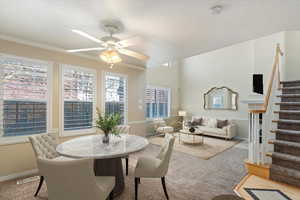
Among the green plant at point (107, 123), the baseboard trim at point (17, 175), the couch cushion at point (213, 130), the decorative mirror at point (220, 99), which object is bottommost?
the baseboard trim at point (17, 175)

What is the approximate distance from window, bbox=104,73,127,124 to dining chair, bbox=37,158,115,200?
297cm

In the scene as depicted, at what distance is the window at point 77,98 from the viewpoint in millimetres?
3625

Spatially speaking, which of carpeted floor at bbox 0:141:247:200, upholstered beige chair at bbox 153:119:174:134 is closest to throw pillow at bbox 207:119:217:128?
upholstered beige chair at bbox 153:119:174:134

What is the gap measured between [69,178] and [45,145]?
152cm

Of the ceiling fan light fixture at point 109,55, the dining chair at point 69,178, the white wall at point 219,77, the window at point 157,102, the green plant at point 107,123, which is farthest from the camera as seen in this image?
the window at point 157,102

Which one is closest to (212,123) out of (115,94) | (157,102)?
(157,102)

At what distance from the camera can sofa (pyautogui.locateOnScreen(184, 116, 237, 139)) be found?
19.5 ft

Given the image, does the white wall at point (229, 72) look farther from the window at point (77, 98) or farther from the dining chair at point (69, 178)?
the dining chair at point (69, 178)

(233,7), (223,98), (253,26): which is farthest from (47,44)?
(223,98)

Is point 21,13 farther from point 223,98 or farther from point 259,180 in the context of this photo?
point 223,98

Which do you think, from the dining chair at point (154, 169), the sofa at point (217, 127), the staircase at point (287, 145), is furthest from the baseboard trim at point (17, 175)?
the sofa at point (217, 127)

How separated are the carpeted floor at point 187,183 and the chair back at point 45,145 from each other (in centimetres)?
58

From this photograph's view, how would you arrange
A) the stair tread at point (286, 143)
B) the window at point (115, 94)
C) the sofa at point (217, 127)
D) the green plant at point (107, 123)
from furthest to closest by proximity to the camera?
the sofa at point (217, 127) → the window at point (115, 94) → the stair tread at point (286, 143) → the green plant at point (107, 123)

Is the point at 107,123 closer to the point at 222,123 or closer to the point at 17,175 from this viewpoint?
the point at 17,175
